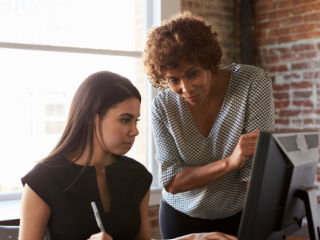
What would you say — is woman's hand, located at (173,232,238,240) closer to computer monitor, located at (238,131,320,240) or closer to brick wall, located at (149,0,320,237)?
computer monitor, located at (238,131,320,240)

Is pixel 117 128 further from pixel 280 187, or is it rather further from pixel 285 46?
pixel 285 46

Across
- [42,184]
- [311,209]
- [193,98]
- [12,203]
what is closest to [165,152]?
[193,98]

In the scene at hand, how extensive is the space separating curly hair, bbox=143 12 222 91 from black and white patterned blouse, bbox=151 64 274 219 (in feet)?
0.54

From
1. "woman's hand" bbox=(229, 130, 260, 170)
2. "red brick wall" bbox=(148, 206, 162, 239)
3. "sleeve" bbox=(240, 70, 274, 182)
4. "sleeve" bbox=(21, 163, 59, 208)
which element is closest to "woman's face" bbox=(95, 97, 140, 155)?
"sleeve" bbox=(21, 163, 59, 208)

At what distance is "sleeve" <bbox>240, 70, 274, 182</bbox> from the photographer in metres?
1.53

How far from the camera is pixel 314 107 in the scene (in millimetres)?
2992

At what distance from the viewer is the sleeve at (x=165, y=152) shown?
5.30ft

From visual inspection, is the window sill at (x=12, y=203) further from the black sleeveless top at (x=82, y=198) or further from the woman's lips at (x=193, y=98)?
the woman's lips at (x=193, y=98)

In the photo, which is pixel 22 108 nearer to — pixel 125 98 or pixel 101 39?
pixel 101 39

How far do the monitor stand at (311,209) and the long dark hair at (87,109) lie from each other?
723mm

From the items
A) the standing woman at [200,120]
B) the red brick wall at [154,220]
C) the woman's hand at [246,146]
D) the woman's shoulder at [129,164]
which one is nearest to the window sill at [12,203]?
the red brick wall at [154,220]

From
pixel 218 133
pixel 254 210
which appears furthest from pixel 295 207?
pixel 218 133

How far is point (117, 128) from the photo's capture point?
1.39 m

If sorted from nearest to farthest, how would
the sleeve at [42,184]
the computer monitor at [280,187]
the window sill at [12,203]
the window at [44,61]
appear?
the computer monitor at [280,187], the sleeve at [42,184], the window sill at [12,203], the window at [44,61]
